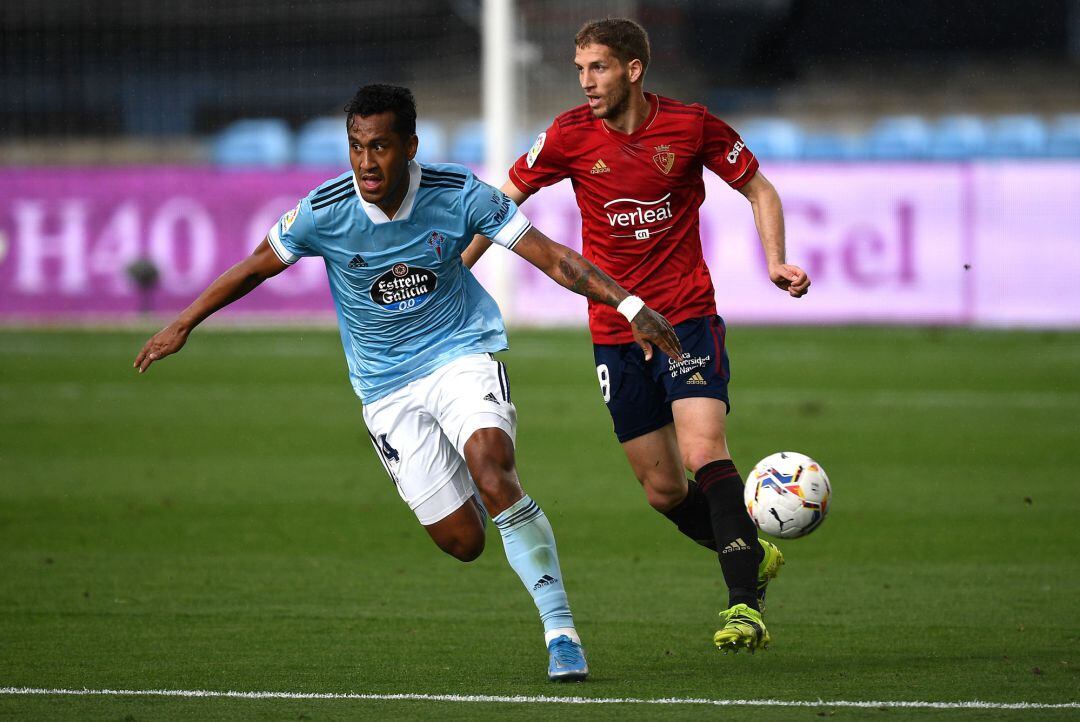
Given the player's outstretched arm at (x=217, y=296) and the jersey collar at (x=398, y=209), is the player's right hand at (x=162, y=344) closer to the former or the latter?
the player's outstretched arm at (x=217, y=296)

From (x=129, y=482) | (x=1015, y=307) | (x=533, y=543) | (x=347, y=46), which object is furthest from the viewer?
(x=347, y=46)

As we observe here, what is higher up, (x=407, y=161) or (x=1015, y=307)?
(x=407, y=161)

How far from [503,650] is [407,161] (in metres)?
1.95

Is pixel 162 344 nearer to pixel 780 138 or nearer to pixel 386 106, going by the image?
pixel 386 106

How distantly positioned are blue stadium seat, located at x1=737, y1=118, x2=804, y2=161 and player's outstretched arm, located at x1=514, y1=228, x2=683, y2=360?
63.6 feet

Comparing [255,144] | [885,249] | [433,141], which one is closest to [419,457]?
[885,249]

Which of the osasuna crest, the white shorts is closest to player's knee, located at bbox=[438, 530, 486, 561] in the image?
the white shorts

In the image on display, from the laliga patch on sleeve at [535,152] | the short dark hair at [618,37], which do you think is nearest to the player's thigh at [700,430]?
the laliga patch on sleeve at [535,152]

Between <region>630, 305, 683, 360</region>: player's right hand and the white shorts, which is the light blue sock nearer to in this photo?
the white shorts

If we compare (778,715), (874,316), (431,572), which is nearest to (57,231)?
(874,316)

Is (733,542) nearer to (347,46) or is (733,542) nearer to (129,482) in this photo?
(129,482)

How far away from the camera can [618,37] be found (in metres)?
6.44

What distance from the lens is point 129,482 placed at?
1121 centimetres

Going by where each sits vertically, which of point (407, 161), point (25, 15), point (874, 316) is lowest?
point (874, 316)
